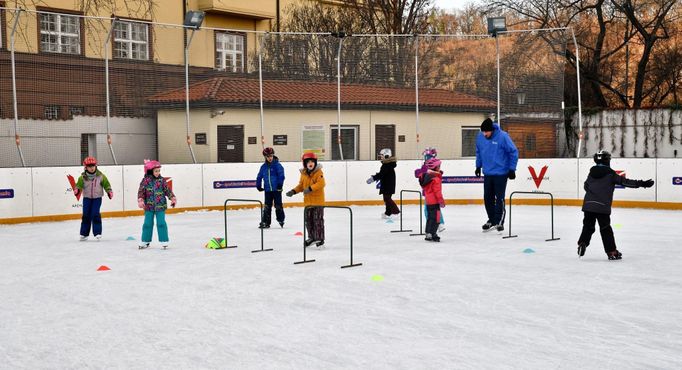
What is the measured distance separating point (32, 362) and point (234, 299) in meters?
2.52

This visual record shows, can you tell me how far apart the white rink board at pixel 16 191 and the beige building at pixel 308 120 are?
10.5 feet

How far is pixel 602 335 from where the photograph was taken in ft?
19.9

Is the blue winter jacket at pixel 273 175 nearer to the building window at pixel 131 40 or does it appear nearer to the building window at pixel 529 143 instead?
the building window at pixel 131 40

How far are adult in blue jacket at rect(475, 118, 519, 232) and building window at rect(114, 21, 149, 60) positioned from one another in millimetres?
8346

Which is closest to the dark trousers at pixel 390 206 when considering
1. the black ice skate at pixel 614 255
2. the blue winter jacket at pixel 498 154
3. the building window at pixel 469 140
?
the blue winter jacket at pixel 498 154

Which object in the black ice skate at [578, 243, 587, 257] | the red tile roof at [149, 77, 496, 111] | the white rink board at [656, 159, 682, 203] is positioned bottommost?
the black ice skate at [578, 243, 587, 257]

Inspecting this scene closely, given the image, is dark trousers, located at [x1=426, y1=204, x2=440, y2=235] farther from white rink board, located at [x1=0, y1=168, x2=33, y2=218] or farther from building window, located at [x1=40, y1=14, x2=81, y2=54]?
building window, located at [x1=40, y1=14, x2=81, y2=54]

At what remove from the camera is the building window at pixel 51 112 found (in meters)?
16.6

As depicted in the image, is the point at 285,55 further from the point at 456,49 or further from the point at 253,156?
the point at 456,49

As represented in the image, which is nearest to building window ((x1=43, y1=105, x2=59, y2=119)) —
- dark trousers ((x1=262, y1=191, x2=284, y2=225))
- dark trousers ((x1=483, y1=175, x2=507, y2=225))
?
dark trousers ((x1=262, y1=191, x2=284, y2=225))

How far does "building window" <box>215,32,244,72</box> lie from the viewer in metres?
18.8

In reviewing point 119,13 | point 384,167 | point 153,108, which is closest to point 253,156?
point 153,108

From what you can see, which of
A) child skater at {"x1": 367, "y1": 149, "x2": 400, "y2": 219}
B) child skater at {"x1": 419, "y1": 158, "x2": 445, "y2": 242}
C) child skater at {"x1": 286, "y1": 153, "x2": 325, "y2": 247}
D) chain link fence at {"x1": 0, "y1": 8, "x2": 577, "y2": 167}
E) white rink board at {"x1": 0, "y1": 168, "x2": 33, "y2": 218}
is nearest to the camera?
child skater at {"x1": 286, "y1": 153, "x2": 325, "y2": 247}

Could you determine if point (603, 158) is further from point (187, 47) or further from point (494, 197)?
point (187, 47)
